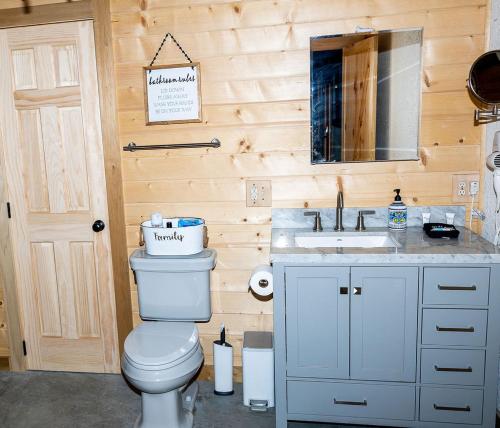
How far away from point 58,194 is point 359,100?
1.81 metres

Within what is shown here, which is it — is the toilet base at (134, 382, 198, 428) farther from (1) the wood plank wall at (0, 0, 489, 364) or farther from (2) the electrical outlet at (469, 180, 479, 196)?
(2) the electrical outlet at (469, 180, 479, 196)

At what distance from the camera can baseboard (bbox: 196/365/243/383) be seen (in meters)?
2.39

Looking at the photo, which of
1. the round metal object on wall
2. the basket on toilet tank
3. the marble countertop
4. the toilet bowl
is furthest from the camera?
the basket on toilet tank

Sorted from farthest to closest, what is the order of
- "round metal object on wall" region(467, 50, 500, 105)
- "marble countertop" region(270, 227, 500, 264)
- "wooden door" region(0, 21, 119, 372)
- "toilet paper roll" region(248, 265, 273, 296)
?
"wooden door" region(0, 21, 119, 372) < "toilet paper roll" region(248, 265, 273, 296) < "round metal object on wall" region(467, 50, 500, 105) < "marble countertop" region(270, 227, 500, 264)

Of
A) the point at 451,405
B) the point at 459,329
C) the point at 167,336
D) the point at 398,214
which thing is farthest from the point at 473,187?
the point at 167,336

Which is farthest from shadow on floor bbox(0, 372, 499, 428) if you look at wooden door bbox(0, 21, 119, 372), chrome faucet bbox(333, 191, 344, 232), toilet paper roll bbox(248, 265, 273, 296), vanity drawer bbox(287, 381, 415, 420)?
chrome faucet bbox(333, 191, 344, 232)

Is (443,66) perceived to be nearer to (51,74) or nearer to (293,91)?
(293,91)

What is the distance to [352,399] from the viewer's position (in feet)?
5.96

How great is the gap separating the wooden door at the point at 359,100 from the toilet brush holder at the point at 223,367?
1229mm

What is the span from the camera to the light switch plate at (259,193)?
221 cm

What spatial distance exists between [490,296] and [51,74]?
2.49 metres

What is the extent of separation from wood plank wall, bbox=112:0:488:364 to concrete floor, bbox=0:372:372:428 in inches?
15.4

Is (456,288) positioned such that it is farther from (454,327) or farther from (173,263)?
(173,263)

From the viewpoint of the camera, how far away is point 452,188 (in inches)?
83.7
